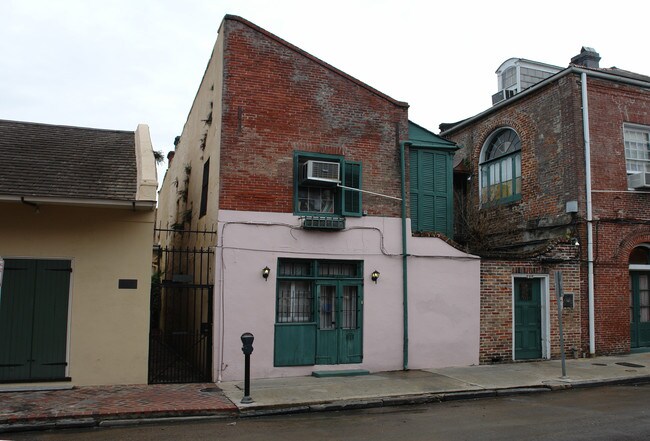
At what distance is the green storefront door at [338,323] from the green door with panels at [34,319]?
506 cm

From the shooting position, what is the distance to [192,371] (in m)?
12.0

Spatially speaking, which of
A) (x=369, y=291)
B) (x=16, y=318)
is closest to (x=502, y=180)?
(x=369, y=291)

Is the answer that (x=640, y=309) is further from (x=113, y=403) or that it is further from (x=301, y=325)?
(x=113, y=403)

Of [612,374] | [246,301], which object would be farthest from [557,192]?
[246,301]

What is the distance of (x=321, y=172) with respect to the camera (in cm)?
1238

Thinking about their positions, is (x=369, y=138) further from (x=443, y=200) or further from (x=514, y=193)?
(x=514, y=193)

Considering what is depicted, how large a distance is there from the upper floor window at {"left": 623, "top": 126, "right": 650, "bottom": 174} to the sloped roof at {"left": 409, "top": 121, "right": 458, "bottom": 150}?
17.6 ft

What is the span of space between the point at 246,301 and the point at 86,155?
476 centimetres

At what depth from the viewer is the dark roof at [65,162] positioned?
10.6 m

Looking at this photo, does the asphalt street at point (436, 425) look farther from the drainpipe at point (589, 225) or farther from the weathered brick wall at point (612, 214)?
the weathered brick wall at point (612, 214)

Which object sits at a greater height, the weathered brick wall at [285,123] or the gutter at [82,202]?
the weathered brick wall at [285,123]

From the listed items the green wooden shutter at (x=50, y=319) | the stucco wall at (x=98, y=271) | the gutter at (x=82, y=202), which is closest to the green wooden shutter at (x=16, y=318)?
the green wooden shutter at (x=50, y=319)

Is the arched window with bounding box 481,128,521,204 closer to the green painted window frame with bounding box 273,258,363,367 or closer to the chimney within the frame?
the chimney

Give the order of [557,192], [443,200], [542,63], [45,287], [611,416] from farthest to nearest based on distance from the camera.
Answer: [542,63], [557,192], [443,200], [45,287], [611,416]
